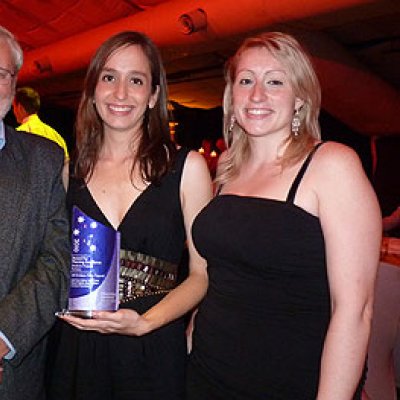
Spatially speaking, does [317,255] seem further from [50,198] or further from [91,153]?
[91,153]

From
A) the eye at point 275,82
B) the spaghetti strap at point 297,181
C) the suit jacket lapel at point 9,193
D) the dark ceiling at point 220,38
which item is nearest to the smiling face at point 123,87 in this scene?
the suit jacket lapel at point 9,193

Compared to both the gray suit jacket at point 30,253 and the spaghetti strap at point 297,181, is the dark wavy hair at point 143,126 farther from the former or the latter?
the spaghetti strap at point 297,181

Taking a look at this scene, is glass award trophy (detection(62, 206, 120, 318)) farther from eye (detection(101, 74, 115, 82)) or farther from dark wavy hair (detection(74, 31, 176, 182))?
eye (detection(101, 74, 115, 82))

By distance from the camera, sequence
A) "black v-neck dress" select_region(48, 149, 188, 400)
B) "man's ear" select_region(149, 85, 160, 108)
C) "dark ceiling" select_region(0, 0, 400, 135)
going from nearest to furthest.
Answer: "black v-neck dress" select_region(48, 149, 188, 400)
"man's ear" select_region(149, 85, 160, 108)
"dark ceiling" select_region(0, 0, 400, 135)

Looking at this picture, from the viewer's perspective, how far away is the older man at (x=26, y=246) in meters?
1.41

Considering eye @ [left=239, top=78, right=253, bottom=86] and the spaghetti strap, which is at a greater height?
eye @ [left=239, top=78, right=253, bottom=86]

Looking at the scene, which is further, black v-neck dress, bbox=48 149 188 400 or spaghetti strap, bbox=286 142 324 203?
black v-neck dress, bbox=48 149 188 400

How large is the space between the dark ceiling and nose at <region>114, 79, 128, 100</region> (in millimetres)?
2283

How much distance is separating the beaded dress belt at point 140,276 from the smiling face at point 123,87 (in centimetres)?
42

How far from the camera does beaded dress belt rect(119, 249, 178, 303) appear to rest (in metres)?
1.60

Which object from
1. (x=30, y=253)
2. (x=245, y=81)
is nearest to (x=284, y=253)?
(x=245, y=81)

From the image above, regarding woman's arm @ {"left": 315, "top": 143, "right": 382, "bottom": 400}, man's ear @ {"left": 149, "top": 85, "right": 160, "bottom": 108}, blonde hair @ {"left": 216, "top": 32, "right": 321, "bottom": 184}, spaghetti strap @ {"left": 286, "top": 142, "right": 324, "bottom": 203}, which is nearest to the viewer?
woman's arm @ {"left": 315, "top": 143, "right": 382, "bottom": 400}

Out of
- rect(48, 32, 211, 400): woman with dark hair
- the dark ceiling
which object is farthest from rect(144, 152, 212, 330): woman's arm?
the dark ceiling

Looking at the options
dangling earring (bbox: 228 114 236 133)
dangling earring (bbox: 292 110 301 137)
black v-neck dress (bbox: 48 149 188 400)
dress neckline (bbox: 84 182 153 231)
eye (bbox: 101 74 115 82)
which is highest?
eye (bbox: 101 74 115 82)
